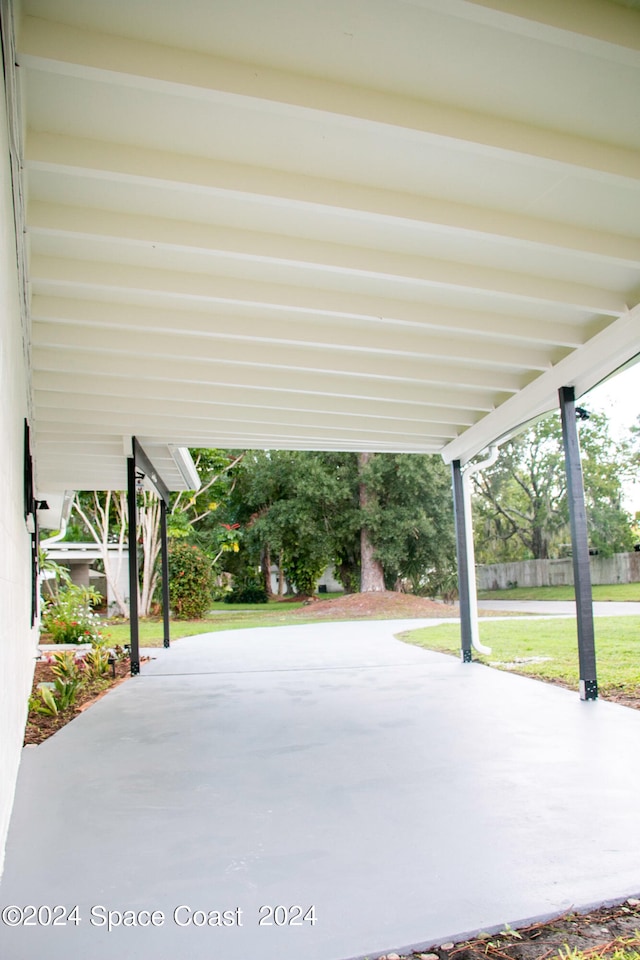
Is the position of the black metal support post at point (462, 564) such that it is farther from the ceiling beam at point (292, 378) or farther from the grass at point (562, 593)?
the grass at point (562, 593)

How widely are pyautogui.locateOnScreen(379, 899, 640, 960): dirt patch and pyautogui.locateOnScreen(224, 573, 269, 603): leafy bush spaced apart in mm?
20990

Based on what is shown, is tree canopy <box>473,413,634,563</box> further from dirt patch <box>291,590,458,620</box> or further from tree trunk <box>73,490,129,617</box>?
tree trunk <box>73,490,129,617</box>

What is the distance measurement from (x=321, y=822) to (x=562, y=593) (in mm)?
19382

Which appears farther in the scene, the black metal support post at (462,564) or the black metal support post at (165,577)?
the black metal support post at (165,577)

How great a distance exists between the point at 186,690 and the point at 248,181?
4690mm

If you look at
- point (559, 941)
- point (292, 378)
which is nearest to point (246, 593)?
point (292, 378)

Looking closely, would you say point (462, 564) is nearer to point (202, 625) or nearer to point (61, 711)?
point (61, 711)

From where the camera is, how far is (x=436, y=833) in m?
2.64

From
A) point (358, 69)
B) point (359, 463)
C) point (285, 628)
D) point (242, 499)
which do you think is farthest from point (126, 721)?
point (242, 499)

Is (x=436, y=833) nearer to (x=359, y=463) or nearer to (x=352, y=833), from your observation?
(x=352, y=833)

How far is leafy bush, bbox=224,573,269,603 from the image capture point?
2266 centimetres

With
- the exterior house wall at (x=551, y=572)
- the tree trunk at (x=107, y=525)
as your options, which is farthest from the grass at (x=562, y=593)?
the tree trunk at (x=107, y=525)

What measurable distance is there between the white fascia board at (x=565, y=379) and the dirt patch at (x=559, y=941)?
3.60 metres

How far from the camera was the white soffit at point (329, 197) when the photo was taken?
2.36 metres
